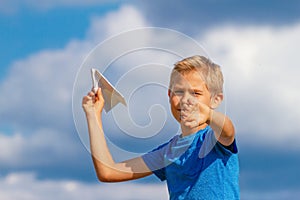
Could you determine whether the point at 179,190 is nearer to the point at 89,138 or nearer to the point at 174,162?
the point at 174,162

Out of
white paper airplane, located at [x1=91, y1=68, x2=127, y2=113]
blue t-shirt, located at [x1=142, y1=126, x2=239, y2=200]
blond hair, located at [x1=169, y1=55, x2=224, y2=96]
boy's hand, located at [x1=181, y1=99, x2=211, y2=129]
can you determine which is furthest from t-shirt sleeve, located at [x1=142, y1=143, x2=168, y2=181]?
boy's hand, located at [x1=181, y1=99, x2=211, y2=129]

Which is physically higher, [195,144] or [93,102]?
[93,102]

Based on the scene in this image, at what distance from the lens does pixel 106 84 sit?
22.1ft

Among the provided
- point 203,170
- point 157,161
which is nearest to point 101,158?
point 157,161

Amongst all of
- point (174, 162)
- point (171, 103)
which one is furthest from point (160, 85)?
point (174, 162)

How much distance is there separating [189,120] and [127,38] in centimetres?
105

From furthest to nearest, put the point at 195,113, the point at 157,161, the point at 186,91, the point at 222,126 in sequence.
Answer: the point at 157,161 < the point at 186,91 < the point at 222,126 < the point at 195,113

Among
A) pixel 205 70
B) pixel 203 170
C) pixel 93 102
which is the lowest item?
pixel 203 170

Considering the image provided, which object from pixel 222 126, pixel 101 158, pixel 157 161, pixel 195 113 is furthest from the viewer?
pixel 157 161

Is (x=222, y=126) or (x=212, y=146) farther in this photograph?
(x=212, y=146)

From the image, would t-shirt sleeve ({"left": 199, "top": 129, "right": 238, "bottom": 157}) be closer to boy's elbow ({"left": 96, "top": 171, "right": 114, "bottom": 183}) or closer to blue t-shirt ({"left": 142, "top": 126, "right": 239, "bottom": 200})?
blue t-shirt ({"left": 142, "top": 126, "right": 239, "bottom": 200})

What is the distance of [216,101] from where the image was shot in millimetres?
6875

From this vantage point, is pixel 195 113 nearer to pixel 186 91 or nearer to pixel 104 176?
pixel 186 91

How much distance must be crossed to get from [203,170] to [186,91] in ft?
2.33
